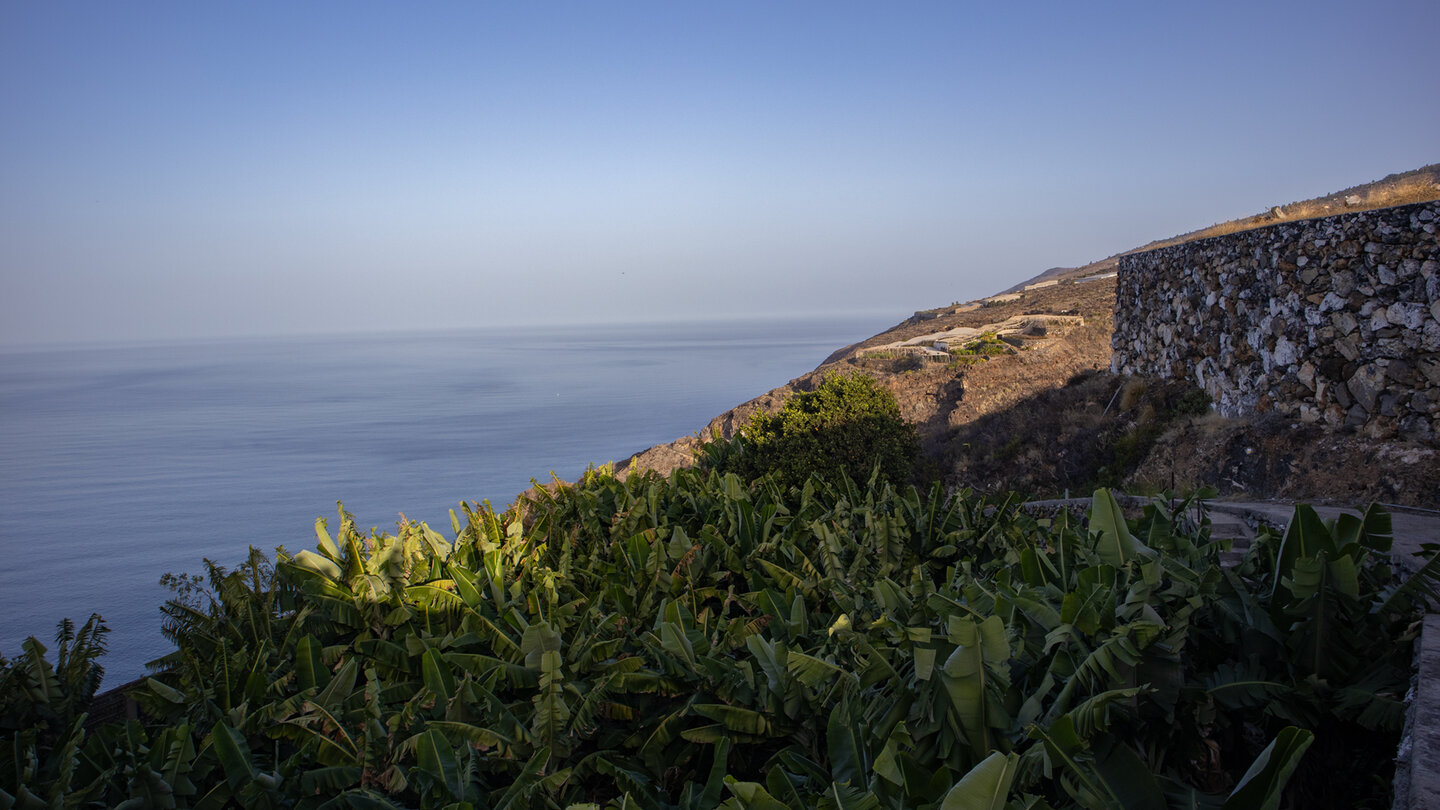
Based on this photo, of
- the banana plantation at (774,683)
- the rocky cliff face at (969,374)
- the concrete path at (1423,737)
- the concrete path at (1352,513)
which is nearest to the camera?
the concrete path at (1423,737)

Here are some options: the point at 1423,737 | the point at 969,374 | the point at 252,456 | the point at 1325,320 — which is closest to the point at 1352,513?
the point at 1325,320

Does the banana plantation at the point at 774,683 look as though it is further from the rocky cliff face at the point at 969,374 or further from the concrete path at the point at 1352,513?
the rocky cliff face at the point at 969,374

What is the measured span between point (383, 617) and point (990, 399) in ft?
68.4

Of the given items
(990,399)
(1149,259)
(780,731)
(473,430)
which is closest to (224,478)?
(473,430)

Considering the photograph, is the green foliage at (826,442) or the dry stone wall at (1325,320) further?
the green foliage at (826,442)

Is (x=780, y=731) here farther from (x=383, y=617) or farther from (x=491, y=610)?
(x=383, y=617)

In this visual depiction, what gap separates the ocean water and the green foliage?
963 centimetres

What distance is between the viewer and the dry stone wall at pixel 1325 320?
10.3m

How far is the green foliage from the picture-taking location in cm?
1352

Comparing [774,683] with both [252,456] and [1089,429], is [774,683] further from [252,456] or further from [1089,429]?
[252,456]

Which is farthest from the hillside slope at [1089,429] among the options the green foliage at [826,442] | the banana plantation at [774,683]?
the banana plantation at [774,683]

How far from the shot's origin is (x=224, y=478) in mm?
59531

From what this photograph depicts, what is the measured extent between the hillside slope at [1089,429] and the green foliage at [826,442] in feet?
7.82

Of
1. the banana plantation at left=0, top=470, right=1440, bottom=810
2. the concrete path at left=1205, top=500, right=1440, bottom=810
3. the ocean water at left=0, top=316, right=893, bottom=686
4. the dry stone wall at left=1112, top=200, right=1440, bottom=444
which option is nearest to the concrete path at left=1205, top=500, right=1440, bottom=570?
the banana plantation at left=0, top=470, right=1440, bottom=810
